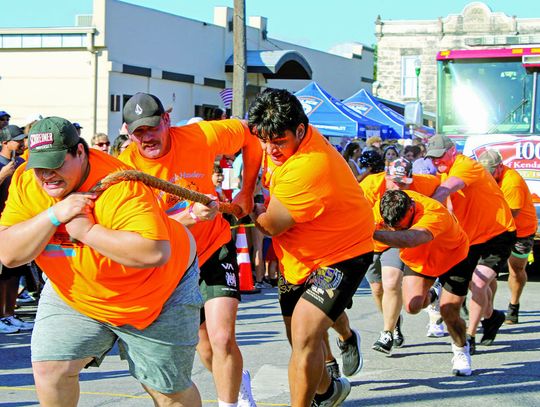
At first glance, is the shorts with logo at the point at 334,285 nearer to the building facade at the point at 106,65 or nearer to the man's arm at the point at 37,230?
the man's arm at the point at 37,230

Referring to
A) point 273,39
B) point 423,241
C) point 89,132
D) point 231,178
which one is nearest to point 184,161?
point 423,241

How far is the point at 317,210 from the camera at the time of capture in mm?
5664

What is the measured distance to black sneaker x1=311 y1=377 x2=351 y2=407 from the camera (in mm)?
6344

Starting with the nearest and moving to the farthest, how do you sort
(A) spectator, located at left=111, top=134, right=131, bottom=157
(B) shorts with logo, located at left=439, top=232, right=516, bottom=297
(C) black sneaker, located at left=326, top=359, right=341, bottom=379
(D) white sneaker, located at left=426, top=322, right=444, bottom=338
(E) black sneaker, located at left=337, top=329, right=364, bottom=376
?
(C) black sneaker, located at left=326, top=359, right=341, bottom=379 < (E) black sneaker, located at left=337, top=329, right=364, bottom=376 < (B) shorts with logo, located at left=439, top=232, right=516, bottom=297 < (D) white sneaker, located at left=426, top=322, right=444, bottom=338 < (A) spectator, located at left=111, top=134, right=131, bottom=157

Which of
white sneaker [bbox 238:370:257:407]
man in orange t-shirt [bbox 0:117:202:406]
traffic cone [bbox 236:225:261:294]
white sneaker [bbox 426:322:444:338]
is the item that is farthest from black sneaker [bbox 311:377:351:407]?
traffic cone [bbox 236:225:261:294]

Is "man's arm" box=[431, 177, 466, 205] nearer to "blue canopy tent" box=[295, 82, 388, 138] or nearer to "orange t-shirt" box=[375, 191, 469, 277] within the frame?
"orange t-shirt" box=[375, 191, 469, 277]

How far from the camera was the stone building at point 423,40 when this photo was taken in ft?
161

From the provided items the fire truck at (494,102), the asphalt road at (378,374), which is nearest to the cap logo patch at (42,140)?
the asphalt road at (378,374)

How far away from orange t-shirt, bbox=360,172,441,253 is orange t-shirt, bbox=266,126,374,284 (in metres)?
2.27

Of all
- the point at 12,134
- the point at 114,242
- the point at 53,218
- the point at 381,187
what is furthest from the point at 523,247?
the point at 53,218

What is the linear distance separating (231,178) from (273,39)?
1702 cm

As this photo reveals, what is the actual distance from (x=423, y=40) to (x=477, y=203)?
4292cm

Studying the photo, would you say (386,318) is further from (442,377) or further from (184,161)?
(184,161)

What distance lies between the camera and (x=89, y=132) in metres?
21.0
